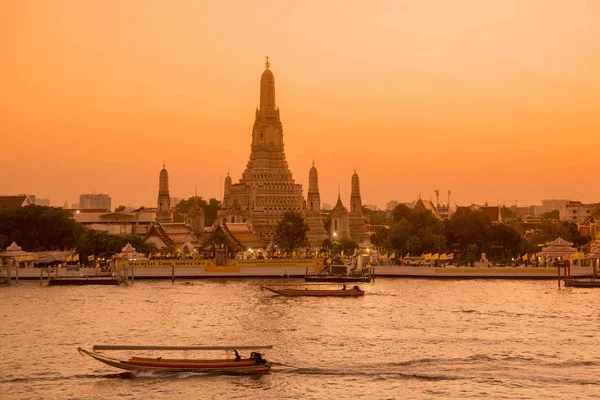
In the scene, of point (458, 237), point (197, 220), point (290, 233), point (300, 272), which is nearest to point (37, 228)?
point (290, 233)

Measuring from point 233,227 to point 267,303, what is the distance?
174 feet

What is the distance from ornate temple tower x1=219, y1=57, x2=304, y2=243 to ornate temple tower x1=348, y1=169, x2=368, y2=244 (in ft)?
41.0

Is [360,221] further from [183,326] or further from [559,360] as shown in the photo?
[559,360]

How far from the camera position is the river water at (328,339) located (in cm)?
3672

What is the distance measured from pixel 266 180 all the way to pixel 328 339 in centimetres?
8861

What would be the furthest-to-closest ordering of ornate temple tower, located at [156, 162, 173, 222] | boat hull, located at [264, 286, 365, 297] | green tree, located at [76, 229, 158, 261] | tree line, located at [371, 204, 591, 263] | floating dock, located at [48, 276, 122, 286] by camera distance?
ornate temple tower, located at [156, 162, 173, 222] → tree line, located at [371, 204, 591, 263] → green tree, located at [76, 229, 158, 261] → floating dock, located at [48, 276, 122, 286] → boat hull, located at [264, 286, 365, 297]

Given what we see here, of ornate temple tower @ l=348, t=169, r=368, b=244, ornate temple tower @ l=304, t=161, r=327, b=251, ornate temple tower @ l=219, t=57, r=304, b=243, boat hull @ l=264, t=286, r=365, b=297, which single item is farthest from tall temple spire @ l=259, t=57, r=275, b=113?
boat hull @ l=264, t=286, r=365, b=297

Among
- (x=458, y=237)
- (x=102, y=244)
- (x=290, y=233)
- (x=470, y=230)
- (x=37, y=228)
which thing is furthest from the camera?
(x=290, y=233)

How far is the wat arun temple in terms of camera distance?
5162 inches

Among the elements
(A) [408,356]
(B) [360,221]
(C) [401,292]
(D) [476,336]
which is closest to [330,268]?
(C) [401,292]

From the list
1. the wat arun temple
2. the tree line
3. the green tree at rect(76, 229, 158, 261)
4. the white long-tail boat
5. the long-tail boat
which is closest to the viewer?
the white long-tail boat

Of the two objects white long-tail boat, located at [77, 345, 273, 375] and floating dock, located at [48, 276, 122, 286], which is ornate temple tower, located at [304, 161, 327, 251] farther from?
white long-tail boat, located at [77, 345, 273, 375]

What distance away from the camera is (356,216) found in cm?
15025

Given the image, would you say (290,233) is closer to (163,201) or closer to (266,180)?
(266,180)
